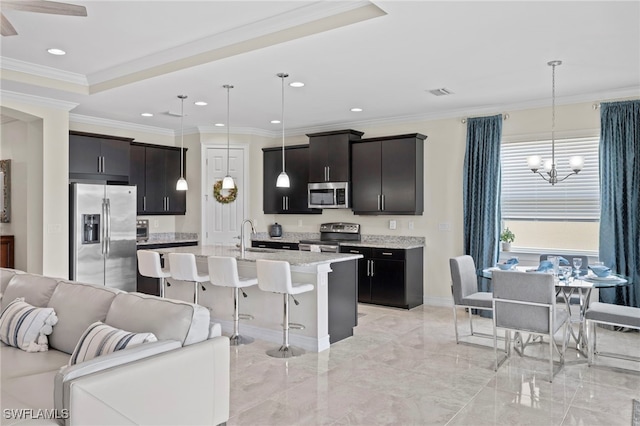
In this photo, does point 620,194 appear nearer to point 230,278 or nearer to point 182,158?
point 230,278

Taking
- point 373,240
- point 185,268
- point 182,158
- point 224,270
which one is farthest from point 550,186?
point 182,158

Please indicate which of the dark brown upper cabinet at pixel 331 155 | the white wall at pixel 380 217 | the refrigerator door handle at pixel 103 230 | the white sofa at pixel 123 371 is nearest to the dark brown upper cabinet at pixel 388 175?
the dark brown upper cabinet at pixel 331 155

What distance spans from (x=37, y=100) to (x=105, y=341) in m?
4.19

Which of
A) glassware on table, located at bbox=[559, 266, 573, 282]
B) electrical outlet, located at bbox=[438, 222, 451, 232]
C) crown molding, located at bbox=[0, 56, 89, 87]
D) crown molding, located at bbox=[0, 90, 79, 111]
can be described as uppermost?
crown molding, located at bbox=[0, 56, 89, 87]

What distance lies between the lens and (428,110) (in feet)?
20.9

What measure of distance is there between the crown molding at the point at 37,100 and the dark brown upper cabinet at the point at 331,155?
3.40 metres

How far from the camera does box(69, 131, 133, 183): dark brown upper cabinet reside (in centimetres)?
630

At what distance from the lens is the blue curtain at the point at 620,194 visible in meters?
5.12

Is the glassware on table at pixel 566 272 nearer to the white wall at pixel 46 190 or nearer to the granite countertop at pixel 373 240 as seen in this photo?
the granite countertop at pixel 373 240

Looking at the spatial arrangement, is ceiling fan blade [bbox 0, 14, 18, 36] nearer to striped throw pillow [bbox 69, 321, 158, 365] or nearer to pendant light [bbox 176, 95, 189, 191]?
striped throw pillow [bbox 69, 321, 158, 365]

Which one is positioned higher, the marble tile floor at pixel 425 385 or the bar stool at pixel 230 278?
the bar stool at pixel 230 278

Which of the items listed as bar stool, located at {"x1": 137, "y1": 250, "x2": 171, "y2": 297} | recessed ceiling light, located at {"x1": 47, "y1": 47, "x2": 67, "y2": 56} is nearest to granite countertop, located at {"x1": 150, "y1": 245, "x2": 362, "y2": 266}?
bar stool, located at {"x1": 137, "y1": 250, "x2": 171, "y2": 297}

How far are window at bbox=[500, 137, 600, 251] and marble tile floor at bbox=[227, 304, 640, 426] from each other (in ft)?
4.36

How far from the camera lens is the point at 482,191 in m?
6.08
